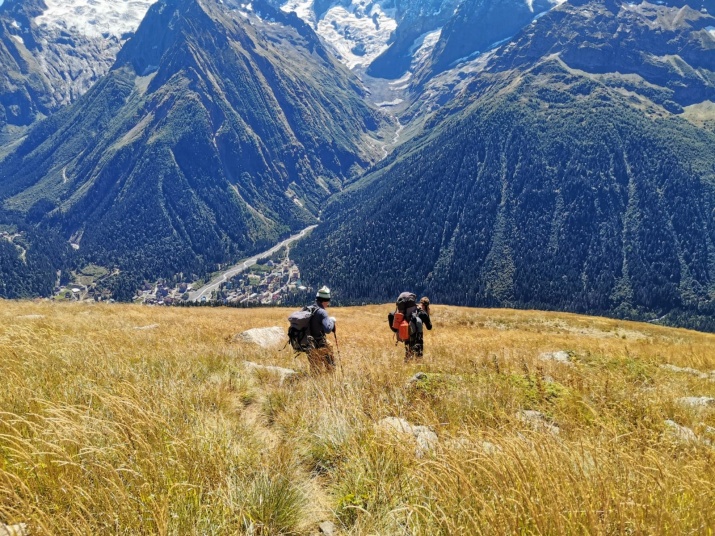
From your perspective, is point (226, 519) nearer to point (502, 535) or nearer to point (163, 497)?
point (163, 497)

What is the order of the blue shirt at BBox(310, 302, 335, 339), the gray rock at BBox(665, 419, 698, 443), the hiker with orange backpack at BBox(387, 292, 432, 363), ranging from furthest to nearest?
the hiker with orange backpack at BBox(387, 292, 432, 363), the blue shirt at BBox(310, 302, 335, 339), the gray rock at BBox(665, 419, 698, 443)

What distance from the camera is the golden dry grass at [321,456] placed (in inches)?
101

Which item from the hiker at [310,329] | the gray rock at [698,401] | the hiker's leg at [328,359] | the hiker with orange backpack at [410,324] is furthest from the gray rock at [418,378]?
the gray rock at [698,401]

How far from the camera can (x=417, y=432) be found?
4484 millimetres

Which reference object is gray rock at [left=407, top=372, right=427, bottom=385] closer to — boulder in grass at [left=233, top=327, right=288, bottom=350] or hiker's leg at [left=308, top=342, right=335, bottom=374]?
hiker's leg at [left=308, top=342, right=335, bottom=374]

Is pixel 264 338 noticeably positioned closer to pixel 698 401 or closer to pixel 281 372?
pixel 281 372

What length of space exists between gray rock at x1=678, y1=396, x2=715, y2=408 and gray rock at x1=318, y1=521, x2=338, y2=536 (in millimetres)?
7198

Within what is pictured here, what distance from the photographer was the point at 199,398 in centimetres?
521

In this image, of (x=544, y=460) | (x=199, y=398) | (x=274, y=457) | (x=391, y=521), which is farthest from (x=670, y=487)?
(x=199, y=398)

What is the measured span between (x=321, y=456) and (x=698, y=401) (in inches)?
311

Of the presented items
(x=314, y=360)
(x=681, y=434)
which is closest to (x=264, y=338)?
(x=314, y=360)

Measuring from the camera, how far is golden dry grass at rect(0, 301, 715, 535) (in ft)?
8.45

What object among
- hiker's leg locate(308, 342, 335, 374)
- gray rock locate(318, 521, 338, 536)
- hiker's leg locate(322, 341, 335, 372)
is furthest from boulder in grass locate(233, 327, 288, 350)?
gray rock locate(318, 521, 338, 536)

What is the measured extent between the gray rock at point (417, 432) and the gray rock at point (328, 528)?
3.43 ft
